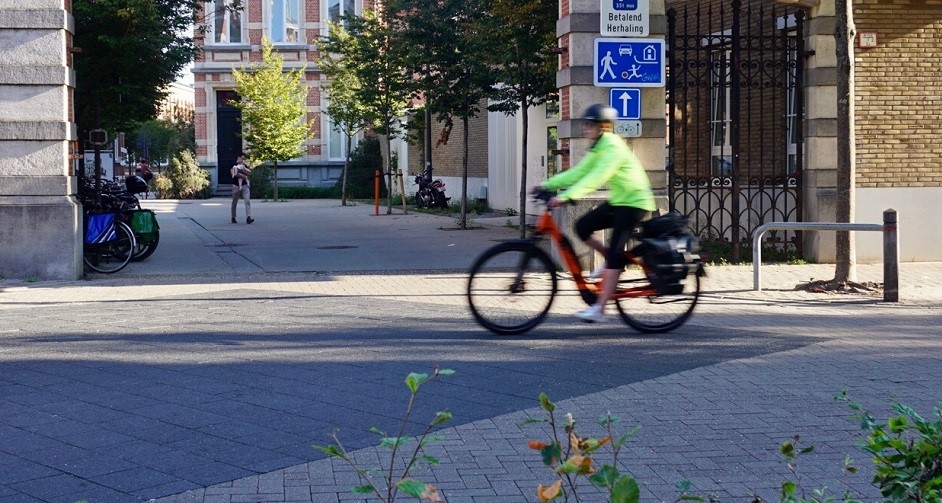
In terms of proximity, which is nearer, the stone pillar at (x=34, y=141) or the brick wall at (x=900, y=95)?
the stone pillar at (x=34, y=141)

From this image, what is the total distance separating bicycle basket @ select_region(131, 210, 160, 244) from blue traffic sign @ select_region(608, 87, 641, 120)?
22.2 ft

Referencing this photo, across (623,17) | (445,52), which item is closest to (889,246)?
(623,17)

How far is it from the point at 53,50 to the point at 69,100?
69cm

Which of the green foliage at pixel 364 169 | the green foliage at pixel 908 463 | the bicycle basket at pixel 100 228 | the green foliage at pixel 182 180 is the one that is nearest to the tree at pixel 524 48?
the bicycle basket at pixel 100 228

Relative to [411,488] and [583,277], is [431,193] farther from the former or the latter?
[411,488]

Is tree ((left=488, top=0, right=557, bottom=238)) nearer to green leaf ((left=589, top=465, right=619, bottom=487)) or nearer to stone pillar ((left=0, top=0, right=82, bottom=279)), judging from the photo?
stone pillar ((left=0, top=0, right=82, bottom=279))

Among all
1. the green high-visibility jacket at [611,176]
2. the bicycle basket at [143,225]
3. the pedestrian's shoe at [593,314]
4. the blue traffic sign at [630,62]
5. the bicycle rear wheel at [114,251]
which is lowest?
the pedestrian's shoe at [593,314]

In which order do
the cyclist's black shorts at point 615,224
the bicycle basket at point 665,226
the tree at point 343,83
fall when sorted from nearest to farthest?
the cyclist's black shorts at point 615,224
the bicycle basket at point 665,226
the tree at point 343,83

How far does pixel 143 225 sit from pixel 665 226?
9.36 m

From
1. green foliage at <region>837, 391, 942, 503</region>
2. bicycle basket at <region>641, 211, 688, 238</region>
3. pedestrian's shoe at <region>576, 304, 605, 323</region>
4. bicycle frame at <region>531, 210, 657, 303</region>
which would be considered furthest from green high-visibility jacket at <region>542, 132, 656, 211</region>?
green foliage at <region>837, 391, 942, 503</region>

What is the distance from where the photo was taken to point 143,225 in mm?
16688

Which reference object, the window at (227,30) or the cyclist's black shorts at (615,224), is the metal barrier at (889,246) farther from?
the window at (227,30)

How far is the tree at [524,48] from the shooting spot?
17844mm

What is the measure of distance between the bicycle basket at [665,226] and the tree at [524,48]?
7.44 meters
